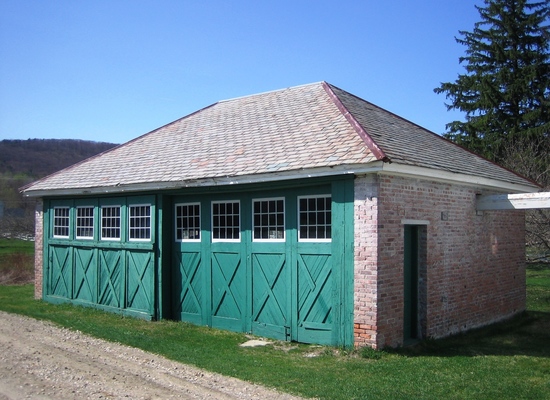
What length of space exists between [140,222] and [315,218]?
498 centimetres

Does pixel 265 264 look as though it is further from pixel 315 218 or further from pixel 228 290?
pixel 315 218

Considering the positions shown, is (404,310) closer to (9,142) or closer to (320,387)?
(320,387)

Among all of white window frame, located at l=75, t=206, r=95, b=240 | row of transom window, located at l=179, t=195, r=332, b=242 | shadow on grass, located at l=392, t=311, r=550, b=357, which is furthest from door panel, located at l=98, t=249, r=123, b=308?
shadow on grass, located at l=392, t=311, r=550, b=357

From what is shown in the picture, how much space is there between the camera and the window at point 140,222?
42.6 ft

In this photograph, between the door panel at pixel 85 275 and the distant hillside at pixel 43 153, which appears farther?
the distant hillside at pixel 43 153

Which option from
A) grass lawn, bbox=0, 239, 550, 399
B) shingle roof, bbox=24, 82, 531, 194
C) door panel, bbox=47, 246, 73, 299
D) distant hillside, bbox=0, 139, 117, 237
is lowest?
grass lawn, bbox=0, 239, 550, 399

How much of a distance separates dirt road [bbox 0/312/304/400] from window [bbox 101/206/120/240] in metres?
3.88

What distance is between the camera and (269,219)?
10.8m

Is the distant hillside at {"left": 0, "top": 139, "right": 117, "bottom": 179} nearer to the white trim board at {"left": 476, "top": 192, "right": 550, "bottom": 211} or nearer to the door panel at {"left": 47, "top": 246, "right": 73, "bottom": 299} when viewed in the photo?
the door panel at {"left": 47, "top": 246, "right": 73, "bottom": 299}

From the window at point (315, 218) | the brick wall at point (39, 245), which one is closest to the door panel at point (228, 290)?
the window at point (315, 218)

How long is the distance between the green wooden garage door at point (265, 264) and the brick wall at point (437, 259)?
41 cm

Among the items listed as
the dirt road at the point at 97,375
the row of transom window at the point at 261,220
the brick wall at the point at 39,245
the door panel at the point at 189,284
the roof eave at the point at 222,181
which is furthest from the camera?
the brick wall at the point at 39,245

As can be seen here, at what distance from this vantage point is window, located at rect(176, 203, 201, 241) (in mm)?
12234

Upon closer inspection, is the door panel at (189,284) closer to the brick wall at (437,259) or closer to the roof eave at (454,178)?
the brick wall at (437,259)
